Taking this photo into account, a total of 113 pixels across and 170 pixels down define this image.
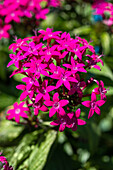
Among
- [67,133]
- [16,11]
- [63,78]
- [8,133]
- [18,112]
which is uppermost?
[16,11]

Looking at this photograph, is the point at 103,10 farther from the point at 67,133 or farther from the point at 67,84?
the point at 67,84

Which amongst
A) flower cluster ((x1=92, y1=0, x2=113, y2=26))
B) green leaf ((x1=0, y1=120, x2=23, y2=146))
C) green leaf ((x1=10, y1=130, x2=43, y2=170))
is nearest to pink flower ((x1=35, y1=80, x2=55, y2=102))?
green leaf ((x1=10, y1=130, x2=43, y2=170))

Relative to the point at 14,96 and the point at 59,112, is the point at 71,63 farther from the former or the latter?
the point at 14,96

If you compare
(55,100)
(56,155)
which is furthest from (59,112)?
(56,155)

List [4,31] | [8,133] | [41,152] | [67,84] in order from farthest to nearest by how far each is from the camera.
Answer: [4,31] → [8,133] → [41,152] → [67,84]

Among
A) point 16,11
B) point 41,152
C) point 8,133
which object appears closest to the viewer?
point 41,152

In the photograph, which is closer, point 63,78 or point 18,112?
point 63,78

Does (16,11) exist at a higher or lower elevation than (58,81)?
higher

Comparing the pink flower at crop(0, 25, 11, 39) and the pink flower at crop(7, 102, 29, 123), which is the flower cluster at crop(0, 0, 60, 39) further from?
the pink flower at crop(7, 102, 29, 123)

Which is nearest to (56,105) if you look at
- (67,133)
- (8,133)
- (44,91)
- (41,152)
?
(44,91)
